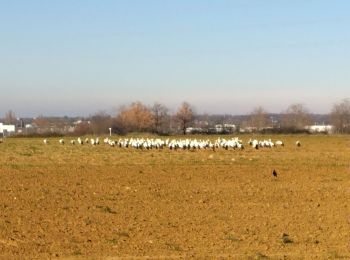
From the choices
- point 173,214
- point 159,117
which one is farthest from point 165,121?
point 173,214

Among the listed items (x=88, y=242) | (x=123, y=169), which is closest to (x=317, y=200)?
(x=88, y=242)

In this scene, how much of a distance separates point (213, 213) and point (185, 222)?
140cm

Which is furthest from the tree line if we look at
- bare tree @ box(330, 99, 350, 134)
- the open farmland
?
the open farmland

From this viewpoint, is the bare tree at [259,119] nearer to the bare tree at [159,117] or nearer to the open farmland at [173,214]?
the bare tree at [159,117]

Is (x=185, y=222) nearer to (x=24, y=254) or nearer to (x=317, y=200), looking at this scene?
(x=24, y=254)

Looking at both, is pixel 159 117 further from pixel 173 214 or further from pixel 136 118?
pixel 173 214

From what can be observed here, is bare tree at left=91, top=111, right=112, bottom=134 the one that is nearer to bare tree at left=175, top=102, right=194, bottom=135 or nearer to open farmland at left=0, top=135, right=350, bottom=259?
bare tree at left=175, top=102, right=194, bottom=135

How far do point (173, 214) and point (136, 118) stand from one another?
102m

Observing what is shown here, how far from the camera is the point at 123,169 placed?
27.2 m

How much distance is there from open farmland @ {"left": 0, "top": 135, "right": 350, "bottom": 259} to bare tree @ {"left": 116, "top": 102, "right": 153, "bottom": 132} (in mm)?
88066

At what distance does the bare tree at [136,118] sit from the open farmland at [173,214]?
88.1 meters

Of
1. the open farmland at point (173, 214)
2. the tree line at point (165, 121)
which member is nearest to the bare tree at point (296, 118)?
the tree line at point (165, 121)

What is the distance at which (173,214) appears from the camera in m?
14.4

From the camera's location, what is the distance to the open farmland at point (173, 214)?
10.6 metres
